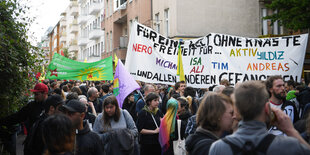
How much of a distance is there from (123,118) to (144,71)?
2.99m

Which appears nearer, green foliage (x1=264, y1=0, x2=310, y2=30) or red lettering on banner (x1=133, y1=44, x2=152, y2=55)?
red lettering on banner (x1=133, y1=44, x2=152, y2=55)

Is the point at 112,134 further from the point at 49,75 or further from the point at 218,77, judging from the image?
the point at 49,75

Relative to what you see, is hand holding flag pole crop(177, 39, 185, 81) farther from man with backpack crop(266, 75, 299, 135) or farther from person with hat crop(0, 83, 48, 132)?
person with hat crop(0, 83, 48, 132)

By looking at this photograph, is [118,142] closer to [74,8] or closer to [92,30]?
[92,30]

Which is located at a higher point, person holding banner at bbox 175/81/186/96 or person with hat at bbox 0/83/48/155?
person holding banner at bbox 175/81/186/96

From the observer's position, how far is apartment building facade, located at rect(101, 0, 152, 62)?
29516 mm

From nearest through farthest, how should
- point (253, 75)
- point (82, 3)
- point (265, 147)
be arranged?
1. point (265, 147)
2. point (253, 75)
3. point (82, 3)

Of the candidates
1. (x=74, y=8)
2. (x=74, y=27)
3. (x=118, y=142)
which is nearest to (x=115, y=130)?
(x=118, y=142)

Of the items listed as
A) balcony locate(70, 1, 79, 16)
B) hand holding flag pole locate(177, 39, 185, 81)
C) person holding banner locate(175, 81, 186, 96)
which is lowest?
person holding banner locate(175, 81, 186, 96)

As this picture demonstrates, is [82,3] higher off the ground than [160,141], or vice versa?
[82,3]

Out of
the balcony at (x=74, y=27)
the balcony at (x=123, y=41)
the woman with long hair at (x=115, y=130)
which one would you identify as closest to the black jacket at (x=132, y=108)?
the woman with long hair at (x=115, y=130)

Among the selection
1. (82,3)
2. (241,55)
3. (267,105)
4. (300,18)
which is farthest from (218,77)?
(82,3)

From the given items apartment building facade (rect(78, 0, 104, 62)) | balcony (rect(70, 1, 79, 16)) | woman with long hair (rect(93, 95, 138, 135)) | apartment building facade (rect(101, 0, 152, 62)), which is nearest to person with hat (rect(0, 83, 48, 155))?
woman with long hair (rect(93, 95, 138, 135))

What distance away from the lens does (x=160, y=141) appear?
6676 mm
